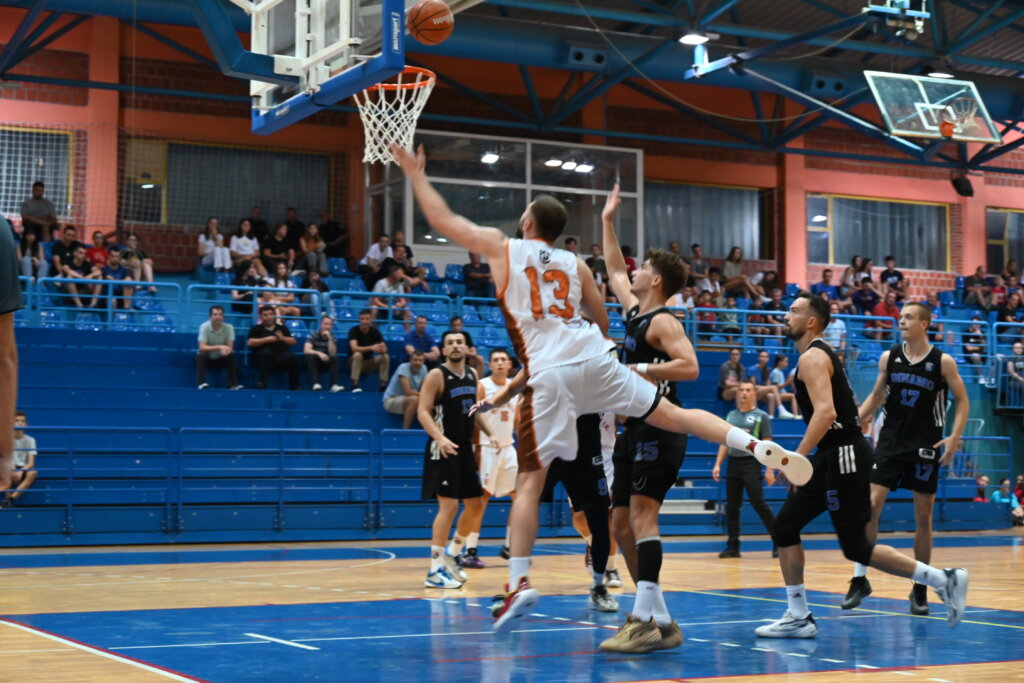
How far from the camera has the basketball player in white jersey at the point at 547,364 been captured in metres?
6.38

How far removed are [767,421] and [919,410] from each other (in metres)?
6.03

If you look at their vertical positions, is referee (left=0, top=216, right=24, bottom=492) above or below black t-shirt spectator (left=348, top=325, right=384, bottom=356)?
below

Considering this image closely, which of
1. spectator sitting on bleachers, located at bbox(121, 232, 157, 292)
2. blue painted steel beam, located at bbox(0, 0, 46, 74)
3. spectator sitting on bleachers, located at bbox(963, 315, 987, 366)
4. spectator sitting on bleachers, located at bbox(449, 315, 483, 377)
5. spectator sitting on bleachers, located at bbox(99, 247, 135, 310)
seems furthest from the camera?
spectator sitting on bleachers, located at bbox(963, 315, 987, 366)

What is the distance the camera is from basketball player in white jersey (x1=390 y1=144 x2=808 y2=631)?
251 inches

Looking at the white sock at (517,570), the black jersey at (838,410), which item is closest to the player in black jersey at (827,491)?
the black jersey at (838,410)

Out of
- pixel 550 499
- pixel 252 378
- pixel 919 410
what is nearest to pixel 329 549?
pixel 550 499

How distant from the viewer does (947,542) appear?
669 inches

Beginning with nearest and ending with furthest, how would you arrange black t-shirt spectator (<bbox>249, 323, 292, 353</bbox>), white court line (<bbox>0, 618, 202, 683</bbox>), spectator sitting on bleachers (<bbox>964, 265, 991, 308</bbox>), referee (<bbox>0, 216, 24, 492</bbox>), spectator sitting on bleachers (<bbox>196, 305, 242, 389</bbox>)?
referee (<bbox>0, 216, 24, 492</bbox>)
white court line (<bbox>0, 618, 202, 683</bbox>)
spectator sitting on bleachers (<bbox>196, 305, 242, 389</bbox>)
black t-shirt spectator (<bbox>249, 323, 292, 353</bbox>)
spectator sitting on bleachers (<bbox>964, 265, 991, 308</bbox>)

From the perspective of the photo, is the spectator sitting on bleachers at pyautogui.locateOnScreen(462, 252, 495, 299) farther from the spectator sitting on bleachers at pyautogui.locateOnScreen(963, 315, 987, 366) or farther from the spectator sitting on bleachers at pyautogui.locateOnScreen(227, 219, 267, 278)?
the spectator sitting on bleachers at pyautogui.locateOnScreen(963, 315, 987, 366)

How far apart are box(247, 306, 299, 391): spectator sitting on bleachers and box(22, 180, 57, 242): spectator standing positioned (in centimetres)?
480

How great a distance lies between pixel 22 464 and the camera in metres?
14.8

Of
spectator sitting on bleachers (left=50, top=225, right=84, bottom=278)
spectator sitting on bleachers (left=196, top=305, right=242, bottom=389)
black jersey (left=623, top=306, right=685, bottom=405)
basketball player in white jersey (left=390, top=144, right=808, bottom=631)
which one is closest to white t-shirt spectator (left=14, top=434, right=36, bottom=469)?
spectator sitting on bleachers (left=196, top=305, right=242, bottom=389)

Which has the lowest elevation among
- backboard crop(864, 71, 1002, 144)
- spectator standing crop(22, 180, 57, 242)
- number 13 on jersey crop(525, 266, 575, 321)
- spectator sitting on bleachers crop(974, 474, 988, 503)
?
spectator sitting on bleachers crop(974, 474, 988, 503)

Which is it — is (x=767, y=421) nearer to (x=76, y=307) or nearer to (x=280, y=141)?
(x=76, y=307)
